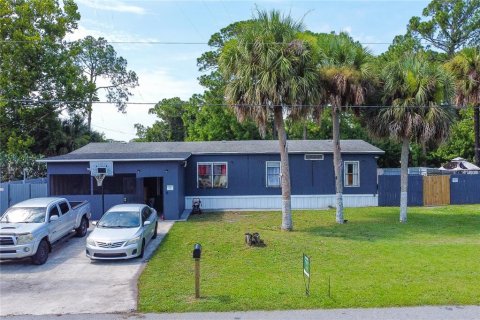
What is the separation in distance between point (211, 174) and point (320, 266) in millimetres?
13329

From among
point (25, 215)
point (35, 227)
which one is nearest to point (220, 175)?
point (25, 215)

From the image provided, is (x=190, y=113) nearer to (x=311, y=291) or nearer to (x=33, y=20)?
(x=33, y=20)

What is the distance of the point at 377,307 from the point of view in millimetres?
8867

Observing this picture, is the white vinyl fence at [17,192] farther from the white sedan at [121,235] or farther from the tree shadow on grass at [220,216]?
the white sedan at [121,235]

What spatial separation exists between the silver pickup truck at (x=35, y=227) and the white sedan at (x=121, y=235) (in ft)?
4.90

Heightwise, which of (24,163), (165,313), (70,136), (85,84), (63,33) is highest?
(63,33)

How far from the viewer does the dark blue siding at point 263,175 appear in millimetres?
24672

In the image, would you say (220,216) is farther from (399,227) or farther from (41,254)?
(41,254)

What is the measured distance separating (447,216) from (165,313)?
1747cm

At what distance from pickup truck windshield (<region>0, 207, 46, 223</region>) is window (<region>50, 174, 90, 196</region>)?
931 centimetres

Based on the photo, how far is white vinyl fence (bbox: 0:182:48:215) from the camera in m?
22.2

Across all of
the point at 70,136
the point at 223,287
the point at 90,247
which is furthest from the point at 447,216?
A: the point at 70,136

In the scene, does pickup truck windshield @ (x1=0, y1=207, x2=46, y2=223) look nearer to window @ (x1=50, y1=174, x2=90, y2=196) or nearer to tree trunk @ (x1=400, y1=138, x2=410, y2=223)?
window @ (x1=50, y1=174, x2=90, y2=196)

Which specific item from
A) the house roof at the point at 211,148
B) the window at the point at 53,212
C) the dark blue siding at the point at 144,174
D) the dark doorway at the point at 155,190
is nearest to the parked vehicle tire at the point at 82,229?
the window at the point at 53,212
